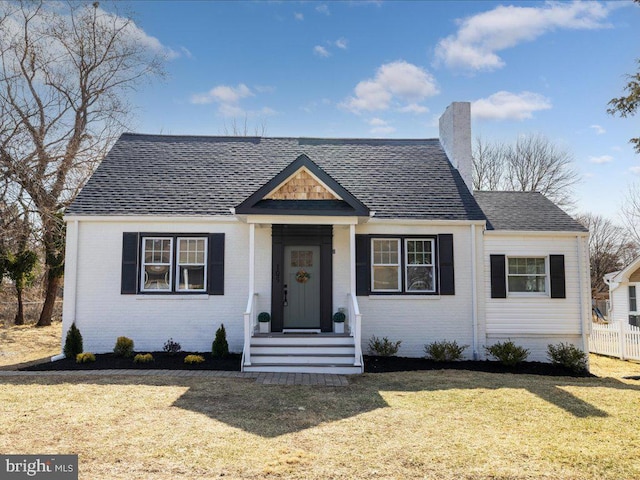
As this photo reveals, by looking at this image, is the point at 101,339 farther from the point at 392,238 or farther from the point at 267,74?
the point at 267,74

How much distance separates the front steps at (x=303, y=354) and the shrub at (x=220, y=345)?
102 cm

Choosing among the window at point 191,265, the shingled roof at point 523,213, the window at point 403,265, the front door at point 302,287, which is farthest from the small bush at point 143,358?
the shingled roof at point 523,213

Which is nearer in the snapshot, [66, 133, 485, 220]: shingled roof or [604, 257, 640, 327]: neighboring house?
[66, 133, 485, 220]: shingled roof

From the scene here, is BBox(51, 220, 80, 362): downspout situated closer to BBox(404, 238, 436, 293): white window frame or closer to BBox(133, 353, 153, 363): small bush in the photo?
BBox(133, 353, 153, 363): small bush

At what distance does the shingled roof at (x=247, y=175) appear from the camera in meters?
13.3

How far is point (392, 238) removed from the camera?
13.3 m

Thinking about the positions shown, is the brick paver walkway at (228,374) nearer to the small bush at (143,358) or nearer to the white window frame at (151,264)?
the small bush at (143,358)

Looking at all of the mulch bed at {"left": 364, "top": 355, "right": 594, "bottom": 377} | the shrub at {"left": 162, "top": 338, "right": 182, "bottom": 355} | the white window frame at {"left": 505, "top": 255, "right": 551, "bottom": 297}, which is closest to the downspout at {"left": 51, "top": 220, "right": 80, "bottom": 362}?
the shrub at {"left": 162, "top": 338, "right": 182, "bottom": 355}

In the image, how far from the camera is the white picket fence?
1606cm

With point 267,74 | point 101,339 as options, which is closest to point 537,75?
point 267,74

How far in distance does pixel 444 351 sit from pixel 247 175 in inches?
292

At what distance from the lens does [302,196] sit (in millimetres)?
11742

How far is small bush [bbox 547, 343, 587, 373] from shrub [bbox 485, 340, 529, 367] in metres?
0.77

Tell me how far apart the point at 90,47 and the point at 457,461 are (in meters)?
25.2
